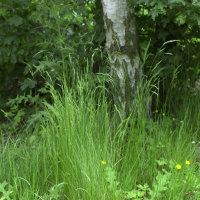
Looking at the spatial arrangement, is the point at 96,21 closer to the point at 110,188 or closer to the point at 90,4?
the point at 90,4

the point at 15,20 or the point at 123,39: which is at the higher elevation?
the point at 15,20

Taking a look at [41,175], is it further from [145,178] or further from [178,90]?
[178,90]

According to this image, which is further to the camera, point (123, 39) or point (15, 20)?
point (15, 20)

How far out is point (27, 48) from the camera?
2900 mm

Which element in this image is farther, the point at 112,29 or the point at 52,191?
the point at 112,29

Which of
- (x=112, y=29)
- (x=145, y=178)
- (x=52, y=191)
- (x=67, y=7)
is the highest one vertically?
(x=67, y=7)

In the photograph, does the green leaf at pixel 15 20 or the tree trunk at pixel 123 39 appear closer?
the tree trunk at pixel 123 39

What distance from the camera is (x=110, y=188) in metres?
1.37

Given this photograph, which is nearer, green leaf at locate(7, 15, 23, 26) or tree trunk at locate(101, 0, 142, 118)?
tree trunk at locate(101, 0, 142, 118)

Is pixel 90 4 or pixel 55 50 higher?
pixel 90 4

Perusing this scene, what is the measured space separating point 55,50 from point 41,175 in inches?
64.7

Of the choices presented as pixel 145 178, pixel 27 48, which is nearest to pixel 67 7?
pixel 27 48

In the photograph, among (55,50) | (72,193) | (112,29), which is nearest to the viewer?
(72,193)

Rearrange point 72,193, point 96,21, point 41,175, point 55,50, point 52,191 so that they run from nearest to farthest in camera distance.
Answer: point 52,191, point 72,193, point 41,175, point 55,50, point 96,21
